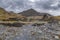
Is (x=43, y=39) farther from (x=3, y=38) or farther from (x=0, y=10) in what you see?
(x=0, y=10)

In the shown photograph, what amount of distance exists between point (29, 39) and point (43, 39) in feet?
2.05

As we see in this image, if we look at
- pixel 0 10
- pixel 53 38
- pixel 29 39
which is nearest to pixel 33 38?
pixel 29 39

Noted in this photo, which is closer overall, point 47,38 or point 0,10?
point 47,38

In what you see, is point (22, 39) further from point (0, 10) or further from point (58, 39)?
point (0, 10)

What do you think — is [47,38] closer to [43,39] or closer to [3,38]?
[43,39]

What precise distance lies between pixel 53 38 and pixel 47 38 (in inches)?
11.6

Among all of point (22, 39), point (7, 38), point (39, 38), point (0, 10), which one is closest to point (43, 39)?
point (39, 38)

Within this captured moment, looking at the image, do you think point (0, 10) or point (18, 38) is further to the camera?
point (0, 10)

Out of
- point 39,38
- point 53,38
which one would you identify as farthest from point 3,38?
point 53,38

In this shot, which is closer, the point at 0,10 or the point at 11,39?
the point at 11,39

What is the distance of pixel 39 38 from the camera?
977 cm

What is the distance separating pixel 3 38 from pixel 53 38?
225 centimetres

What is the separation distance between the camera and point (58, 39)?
31.9 feet

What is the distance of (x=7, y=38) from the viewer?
9789 millimetres
